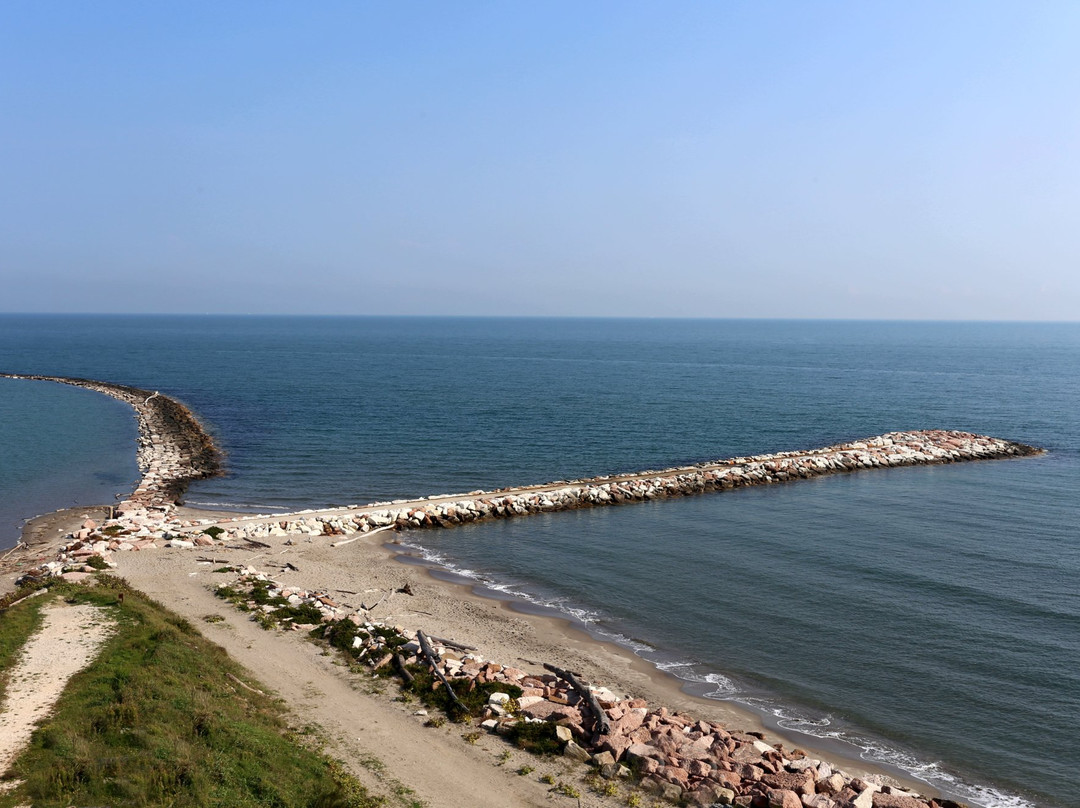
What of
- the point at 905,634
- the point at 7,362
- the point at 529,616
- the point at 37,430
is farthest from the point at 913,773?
the point at 7,362

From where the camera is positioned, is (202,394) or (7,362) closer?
(202,394)

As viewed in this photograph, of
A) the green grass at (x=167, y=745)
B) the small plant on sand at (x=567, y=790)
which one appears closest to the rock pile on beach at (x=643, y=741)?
the small plant on sand at (x=567, y=790)

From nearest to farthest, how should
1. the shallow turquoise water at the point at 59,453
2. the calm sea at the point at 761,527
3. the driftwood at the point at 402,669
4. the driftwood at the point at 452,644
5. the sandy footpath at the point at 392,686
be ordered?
1. the sandy footpath at the point at 392,686
2. the driftwood at the point at 402,669
3. the calm sea at the point at 761,527
4. the driftwood at the point at 452,644
5. the shallow turquoise water at the point at 59,453

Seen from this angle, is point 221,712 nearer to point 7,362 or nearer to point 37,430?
point 37,430

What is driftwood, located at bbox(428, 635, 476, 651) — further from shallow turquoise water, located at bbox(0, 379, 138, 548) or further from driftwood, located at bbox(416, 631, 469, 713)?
shallow turquoise water, located at bbox(0, 379, 138, 548)

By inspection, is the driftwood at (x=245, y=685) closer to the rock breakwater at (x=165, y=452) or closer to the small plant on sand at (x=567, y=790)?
the small plant on sand at (x=567, y=790)

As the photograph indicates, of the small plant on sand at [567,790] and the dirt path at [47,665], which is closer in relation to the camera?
the dirt path at [47,665]

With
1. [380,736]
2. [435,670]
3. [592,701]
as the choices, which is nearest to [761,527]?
[592,701]
